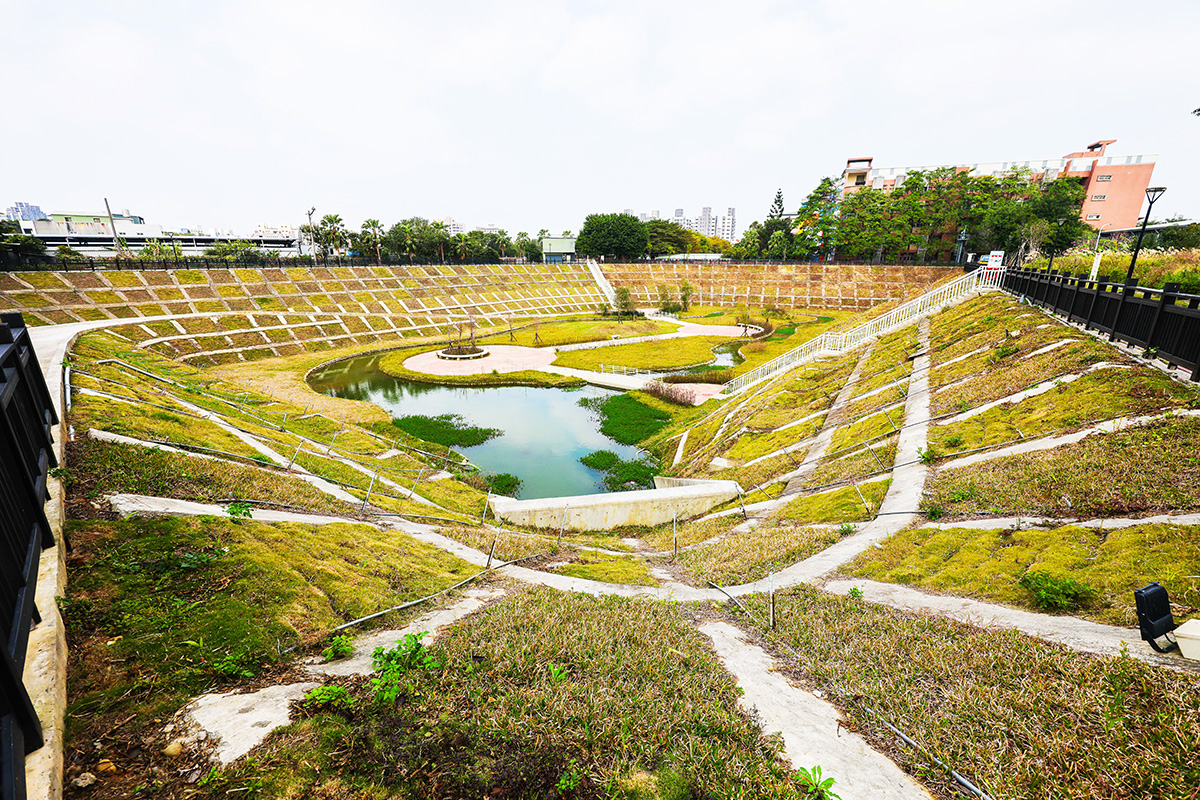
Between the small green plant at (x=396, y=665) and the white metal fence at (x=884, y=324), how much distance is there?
2915cm

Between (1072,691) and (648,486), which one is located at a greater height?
(1072,691)

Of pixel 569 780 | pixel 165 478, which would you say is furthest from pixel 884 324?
pixel 165 478

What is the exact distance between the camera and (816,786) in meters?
4.15

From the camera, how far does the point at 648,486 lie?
22547mm

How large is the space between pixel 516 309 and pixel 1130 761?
76341mm

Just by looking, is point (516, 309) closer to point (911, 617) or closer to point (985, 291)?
point (985, 291)

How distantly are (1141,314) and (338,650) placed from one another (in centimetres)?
2185

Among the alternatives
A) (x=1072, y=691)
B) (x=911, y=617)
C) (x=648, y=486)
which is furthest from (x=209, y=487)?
(x=648, y=486)

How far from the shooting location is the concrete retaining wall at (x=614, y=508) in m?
16.9

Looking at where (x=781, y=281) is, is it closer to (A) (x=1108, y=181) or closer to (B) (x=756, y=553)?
(A) (x=1108, y=181)

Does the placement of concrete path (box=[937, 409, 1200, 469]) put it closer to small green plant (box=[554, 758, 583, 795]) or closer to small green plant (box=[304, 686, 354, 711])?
small green plant (box=[554, 758, 583, 795])

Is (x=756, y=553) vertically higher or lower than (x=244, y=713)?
lower

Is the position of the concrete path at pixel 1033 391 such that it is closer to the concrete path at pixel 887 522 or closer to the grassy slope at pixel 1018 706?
the concrete path at pixel 887 522

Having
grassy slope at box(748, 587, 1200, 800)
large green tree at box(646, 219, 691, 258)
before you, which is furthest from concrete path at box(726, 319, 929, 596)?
large green tree at box(646, 219, 691, 258)
